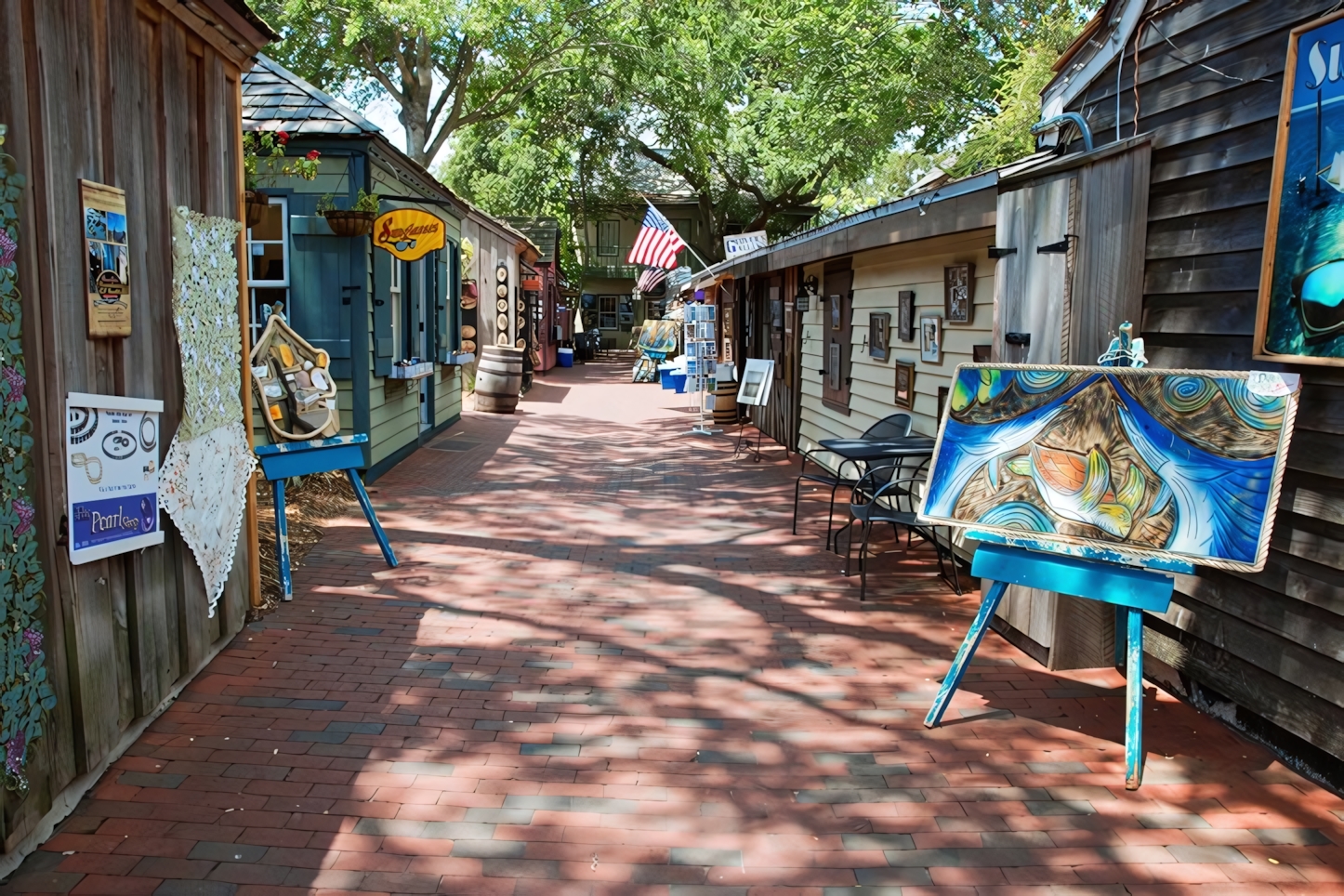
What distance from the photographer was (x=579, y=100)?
2883cm

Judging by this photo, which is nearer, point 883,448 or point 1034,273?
point 1034,273

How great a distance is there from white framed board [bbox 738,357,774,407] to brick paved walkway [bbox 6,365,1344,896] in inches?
217

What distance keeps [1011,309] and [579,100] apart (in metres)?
25.5

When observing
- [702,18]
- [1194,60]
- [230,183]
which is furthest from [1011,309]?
[702,18]

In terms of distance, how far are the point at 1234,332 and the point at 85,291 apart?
4466mm

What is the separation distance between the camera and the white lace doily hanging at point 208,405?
4.48 m

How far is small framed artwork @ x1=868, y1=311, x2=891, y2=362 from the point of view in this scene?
917 centimetres

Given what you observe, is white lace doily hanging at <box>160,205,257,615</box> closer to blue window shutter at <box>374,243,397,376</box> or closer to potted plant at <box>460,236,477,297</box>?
blue window shutter at <box>374,243,397,376</box>

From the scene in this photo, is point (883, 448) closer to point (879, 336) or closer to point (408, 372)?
point (879, 336)

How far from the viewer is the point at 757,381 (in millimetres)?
12688

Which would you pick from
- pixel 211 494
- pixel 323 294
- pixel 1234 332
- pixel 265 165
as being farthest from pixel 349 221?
pixel 1234 332

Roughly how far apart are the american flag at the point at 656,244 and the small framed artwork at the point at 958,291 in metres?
11.1

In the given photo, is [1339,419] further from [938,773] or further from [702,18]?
[702,18]

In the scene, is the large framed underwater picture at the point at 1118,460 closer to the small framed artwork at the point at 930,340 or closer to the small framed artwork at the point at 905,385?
the small framed artwork at the point at 930,340
